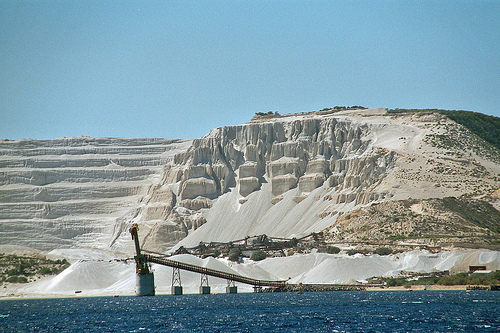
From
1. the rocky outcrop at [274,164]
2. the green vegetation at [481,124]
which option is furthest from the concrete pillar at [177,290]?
the green vegetation at [481,124]

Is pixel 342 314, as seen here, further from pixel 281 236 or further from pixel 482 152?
pixel 482 152

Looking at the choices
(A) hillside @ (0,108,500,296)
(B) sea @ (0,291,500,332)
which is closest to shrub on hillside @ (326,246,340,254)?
(A) hillside @ (0,108,500,296)

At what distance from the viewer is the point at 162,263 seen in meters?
94.4

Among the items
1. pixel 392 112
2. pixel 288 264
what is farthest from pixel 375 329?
pixel 392 112

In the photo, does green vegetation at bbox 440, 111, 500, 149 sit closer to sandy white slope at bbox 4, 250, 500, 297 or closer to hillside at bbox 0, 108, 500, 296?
hillside at bbox 0, 108, 500, 296

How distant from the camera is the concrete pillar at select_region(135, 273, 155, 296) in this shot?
9088 centimetres

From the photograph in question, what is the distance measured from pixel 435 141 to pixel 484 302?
81.2 m

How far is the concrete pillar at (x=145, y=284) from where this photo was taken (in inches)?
3578

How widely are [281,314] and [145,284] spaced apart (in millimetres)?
31052

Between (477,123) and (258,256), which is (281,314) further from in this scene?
(477,123)

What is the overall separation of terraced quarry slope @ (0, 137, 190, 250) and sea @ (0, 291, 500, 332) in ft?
262

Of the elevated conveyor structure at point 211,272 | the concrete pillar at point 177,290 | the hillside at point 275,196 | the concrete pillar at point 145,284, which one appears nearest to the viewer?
the concrete pillar at point 145,284

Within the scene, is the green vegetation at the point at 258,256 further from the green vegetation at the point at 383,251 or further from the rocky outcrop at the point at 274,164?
the rocky outcrop at the point at 274,164

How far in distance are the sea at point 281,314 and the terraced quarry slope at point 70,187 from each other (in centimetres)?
7971
